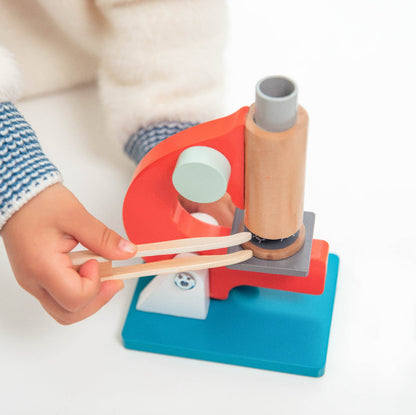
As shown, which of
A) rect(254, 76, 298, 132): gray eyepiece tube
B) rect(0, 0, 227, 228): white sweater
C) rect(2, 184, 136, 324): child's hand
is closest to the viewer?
rect(254, 76, 298, 132): gray eyepiece tube

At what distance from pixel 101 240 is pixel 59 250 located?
0.13ft

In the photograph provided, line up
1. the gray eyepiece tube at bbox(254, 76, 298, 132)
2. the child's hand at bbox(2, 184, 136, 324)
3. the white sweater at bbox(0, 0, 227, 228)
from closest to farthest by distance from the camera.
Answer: the gray eyepiece tube at bbox(254, 76, 298, 132) < the child's hand at bbox(2, 184, 136, 324) < the white sweater at bbox(0, 0, 227, 228)

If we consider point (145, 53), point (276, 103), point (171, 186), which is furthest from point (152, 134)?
point (276, 103)

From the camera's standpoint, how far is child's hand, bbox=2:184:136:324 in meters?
0.59

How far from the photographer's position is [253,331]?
0.67 meters

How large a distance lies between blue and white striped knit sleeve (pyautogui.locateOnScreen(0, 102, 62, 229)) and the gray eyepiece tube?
24cm

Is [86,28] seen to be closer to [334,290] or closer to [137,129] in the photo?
[137,129]

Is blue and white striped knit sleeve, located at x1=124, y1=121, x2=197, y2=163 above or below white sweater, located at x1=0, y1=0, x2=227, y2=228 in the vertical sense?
below

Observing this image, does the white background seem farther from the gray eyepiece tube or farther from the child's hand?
the gray eyepiece tube

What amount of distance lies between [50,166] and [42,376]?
22 centimetres

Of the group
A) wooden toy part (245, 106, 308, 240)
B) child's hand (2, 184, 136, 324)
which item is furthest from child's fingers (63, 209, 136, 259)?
wooden toy part (245, 106, 308, 240)

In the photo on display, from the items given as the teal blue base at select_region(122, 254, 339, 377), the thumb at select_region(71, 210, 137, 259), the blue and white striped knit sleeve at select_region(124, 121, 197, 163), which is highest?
the thumb at select_region(71, 210, 137, 259)

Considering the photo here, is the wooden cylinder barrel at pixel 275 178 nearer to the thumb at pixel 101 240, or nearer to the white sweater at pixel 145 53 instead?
the thumb at pixel 101 240

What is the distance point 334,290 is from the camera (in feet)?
2.28
